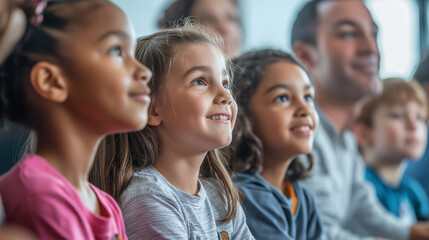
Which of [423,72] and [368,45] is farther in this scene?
[423,72]

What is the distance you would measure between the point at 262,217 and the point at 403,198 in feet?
3.35

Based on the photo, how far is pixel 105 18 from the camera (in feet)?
1.90

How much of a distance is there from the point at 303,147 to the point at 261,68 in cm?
18

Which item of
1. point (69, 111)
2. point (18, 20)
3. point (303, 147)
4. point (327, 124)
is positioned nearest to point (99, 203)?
point (69, 111)

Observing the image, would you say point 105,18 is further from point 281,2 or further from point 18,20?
point 281,2

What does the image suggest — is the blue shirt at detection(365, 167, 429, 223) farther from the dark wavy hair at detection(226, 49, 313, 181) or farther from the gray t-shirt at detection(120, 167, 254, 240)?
the gray t-shirt at detection(120, 167, 254, 240)

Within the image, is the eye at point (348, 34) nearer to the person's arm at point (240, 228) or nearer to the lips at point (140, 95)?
the person's arm at point (240, 228)

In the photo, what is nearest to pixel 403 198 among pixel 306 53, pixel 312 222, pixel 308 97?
pixel 306 53

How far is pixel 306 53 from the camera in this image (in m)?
1.69

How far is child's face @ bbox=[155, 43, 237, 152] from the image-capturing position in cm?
76

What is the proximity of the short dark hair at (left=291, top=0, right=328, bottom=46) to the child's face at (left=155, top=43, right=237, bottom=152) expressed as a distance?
0.95 meters

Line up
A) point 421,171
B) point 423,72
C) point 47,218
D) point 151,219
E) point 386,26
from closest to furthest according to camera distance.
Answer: point 47,218 → point 151,219 → point 421,171 → point 423,72 → point 386,26

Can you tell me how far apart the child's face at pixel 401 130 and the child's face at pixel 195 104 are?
1056 mm

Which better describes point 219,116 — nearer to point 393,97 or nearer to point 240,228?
point 240,228
